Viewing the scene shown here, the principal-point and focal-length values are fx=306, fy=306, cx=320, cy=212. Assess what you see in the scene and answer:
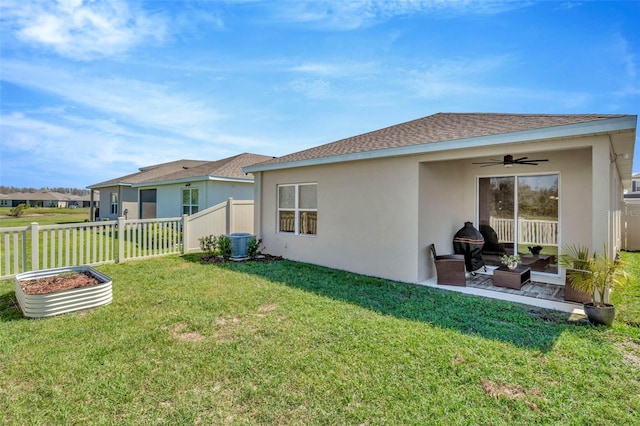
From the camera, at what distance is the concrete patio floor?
5168mm

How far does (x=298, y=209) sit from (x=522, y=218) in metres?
5.80

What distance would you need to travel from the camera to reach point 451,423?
7.86 ft

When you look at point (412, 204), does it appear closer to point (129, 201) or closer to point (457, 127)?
point (457, 127)

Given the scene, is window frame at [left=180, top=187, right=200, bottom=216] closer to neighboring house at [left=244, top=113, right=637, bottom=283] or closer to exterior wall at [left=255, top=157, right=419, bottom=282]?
exterior wall at [left=255, top=157, right=419, bottom=282]

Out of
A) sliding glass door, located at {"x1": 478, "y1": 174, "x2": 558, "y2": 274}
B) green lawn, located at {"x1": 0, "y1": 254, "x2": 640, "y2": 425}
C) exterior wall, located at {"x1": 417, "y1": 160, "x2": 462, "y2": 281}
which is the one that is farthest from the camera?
sliding glass door, located at {"x1": 478, "y1": 174, "x2": 558, "y2": 274}

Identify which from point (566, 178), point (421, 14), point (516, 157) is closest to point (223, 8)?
point (421, 14)

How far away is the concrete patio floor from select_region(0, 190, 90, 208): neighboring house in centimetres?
8641

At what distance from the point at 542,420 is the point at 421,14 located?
31.4ft

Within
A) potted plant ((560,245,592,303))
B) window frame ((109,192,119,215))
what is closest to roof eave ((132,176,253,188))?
window frame ((109,192,119,215))

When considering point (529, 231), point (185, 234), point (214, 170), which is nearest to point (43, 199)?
point (214, 170)

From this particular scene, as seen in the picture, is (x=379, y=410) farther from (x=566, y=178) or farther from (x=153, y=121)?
(x=153, y=121)

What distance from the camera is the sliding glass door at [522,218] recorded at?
6.86 metres

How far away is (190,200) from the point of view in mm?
16062

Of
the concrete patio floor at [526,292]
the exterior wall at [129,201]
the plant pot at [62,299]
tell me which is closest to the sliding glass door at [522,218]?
the concrete patio floor at [526,292]
